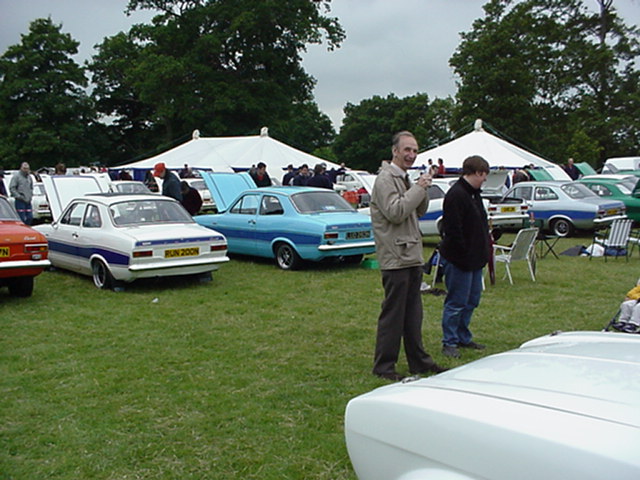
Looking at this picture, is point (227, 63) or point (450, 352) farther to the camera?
point (227, 63)

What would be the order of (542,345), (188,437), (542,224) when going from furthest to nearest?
1. (542,224)
2. (188,437)
3. (542,345)

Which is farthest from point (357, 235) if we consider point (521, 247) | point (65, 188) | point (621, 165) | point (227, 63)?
point (227, 63)

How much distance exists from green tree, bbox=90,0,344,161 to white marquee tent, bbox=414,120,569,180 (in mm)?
19749

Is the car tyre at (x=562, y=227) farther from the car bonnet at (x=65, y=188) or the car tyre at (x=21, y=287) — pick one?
the car tyre at (x=21, y=287)

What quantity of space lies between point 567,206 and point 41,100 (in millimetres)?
47290

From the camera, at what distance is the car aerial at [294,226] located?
1054 cm

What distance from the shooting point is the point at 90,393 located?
507cm

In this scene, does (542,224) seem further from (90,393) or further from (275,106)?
(275,106)

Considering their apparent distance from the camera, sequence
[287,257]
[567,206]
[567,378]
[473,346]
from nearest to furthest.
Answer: [567,378]
[473,346]
[287,257]
[567,206]

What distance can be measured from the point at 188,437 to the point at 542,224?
14.7m

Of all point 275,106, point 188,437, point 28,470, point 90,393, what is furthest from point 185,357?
point 275,106

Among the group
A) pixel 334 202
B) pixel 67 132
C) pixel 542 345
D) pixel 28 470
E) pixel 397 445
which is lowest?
pixel 28 470

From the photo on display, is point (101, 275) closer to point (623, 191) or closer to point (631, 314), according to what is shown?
point (631, 314)

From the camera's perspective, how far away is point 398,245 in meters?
4.95
